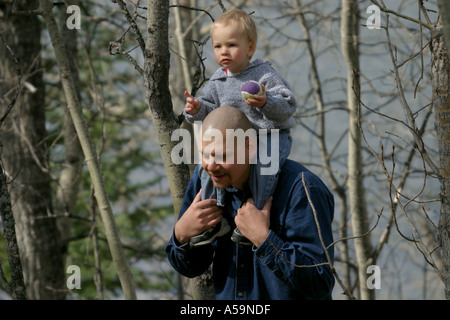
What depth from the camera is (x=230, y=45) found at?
105 inches

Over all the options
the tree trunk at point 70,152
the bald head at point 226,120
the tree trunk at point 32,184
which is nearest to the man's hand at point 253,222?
the bald head at point 226,120

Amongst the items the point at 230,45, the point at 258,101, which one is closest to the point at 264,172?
the point at 258,101

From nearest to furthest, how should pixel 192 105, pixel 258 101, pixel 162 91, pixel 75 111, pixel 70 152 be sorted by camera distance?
1. pixel 258 101
2. pixel 192 105
3. pixel 162 91
4. pixel 75 111
5. pixel 70 152

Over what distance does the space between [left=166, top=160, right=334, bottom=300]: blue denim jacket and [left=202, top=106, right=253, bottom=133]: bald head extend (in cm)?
25

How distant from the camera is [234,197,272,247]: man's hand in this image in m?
2.38

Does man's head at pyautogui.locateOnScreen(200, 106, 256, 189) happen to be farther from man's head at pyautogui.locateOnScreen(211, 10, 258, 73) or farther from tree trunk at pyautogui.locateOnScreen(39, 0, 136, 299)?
tree trunk at pyautogui.locateOnScreen(39, 0, 136, 299)

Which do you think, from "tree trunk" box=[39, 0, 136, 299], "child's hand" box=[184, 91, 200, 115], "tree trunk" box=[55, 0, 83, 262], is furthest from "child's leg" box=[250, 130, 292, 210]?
"tree trunk" box=[55, 0, 83, 262]

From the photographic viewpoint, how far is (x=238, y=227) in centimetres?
244

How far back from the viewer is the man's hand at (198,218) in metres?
2.51

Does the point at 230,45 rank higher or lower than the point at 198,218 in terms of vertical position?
higher

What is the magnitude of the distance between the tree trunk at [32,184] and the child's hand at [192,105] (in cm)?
445

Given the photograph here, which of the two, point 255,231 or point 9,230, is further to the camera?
point 9,230

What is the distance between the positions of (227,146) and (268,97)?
260mm

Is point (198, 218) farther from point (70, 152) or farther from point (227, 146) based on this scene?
point (70, 152)
